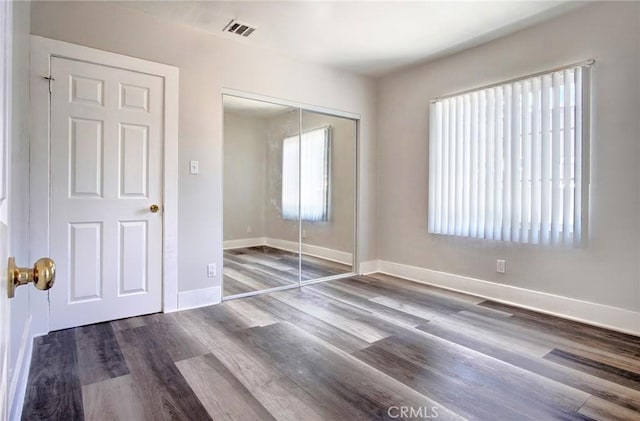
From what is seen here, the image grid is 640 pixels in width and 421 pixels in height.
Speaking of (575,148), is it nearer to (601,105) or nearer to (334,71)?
(601,105)

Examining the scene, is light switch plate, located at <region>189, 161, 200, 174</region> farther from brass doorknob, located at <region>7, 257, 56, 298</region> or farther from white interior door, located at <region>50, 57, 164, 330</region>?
brass doorknob, located at <region>7, 257, 56, 298</region>

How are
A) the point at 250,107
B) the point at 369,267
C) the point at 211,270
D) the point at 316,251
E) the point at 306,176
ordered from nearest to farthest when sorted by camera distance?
1. the point at 211,270
2. the point at 250,107
3. the point at 306,176
4. the point at 316,251
5. the point at 369,267

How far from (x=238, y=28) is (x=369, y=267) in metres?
2.99

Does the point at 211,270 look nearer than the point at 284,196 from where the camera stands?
Yes

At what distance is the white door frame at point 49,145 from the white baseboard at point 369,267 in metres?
2.23

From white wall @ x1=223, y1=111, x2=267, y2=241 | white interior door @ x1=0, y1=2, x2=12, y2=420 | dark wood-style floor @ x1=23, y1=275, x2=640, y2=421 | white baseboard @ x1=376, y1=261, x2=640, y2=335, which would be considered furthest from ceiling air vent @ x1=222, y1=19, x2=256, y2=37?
white baseboard @ x1=376, y1=261, x2=640, y2=335

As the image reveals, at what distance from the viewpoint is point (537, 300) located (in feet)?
9.96

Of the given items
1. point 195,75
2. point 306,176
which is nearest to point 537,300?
point 306,176

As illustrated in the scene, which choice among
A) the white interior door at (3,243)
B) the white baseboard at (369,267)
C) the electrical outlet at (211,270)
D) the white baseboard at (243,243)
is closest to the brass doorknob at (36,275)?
the white interior door at (3,243)

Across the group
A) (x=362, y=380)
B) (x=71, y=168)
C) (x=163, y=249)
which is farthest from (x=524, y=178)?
(x=71, y=168)

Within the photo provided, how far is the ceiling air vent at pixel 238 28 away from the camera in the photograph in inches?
117

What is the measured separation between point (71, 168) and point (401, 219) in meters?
3.27

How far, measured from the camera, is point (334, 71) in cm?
404

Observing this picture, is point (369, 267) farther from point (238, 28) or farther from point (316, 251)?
point (238, 28)
